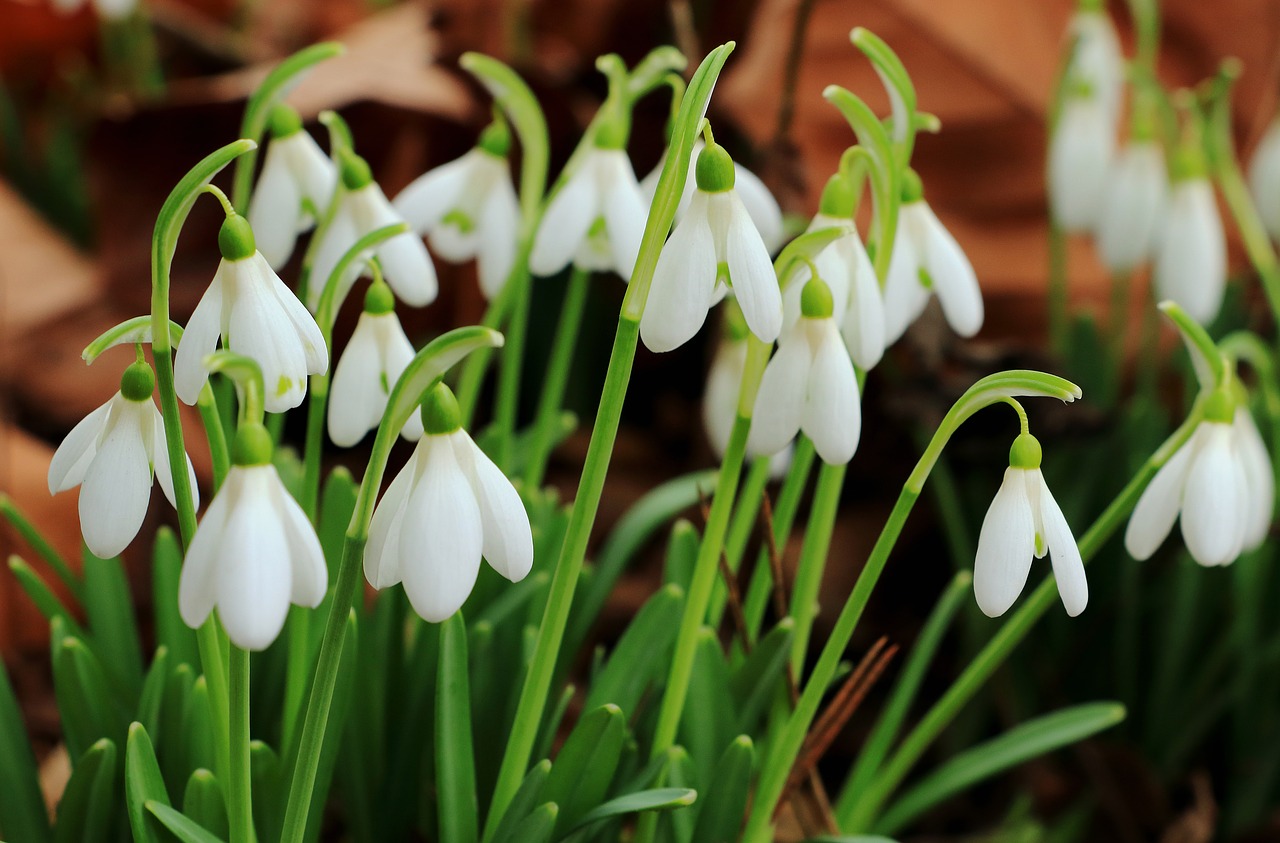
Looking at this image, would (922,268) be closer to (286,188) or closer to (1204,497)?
(1204,497)

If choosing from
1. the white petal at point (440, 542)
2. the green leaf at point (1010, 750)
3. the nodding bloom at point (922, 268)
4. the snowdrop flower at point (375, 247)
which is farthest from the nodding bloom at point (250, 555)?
the green leaf at point (1010, 750)

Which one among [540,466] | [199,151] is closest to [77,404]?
Result: [199,151]

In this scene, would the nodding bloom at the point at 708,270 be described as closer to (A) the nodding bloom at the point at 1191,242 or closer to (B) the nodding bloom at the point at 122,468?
(B) the nodding bloom at the point at 122,468

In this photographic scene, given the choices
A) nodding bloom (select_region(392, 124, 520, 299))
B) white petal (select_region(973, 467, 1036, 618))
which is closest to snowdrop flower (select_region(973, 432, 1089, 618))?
white petal (select_region(973, 467, 1036, 618))

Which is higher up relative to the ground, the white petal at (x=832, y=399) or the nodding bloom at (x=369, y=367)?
the nodding bloom at (x=369, y=367)

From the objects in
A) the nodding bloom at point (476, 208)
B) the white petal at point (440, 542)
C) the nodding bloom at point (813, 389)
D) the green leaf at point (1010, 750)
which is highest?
Result: the nodding bloom at point (476, 208)

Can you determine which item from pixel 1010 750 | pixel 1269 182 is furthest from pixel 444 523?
pixel 1269 182
